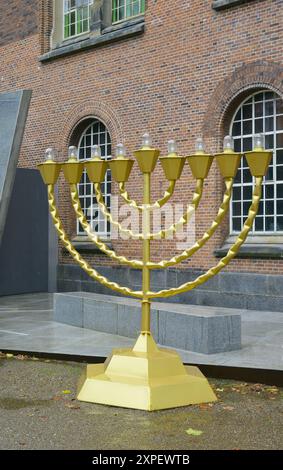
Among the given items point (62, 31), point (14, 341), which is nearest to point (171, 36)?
point (62, 31)

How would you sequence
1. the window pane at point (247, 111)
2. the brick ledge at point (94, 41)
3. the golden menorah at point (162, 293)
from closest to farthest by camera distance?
the golden menorah at point (162, 293) → the window pane at point (247, 111) → the brick ledge at point (94, 41)

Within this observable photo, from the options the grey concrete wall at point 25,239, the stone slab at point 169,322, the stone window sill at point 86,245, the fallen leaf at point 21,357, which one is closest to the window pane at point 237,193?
the stone window sill at point 86,245

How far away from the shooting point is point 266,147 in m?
11.7

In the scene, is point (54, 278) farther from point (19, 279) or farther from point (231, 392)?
point (231, 392)

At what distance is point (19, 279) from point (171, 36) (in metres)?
6.53

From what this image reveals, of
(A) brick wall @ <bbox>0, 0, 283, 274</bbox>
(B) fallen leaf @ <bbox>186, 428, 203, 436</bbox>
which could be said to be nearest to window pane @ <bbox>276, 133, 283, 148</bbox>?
(A) brick wall @ <bbox>0, 0, 283, 274</bbox>

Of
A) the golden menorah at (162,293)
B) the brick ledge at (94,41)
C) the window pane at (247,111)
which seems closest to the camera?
the golden menorah at (162,293)

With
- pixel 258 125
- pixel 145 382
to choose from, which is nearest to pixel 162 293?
pixel 145 382

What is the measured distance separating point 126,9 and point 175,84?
3.10 meters

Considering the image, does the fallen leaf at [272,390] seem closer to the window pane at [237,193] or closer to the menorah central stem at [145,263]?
the menorah central stem at [145,263]

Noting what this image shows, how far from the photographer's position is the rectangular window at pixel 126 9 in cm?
1412

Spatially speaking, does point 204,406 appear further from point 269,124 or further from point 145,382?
point 269,124

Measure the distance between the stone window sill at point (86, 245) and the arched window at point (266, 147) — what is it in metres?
3.48

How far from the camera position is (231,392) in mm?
5781
